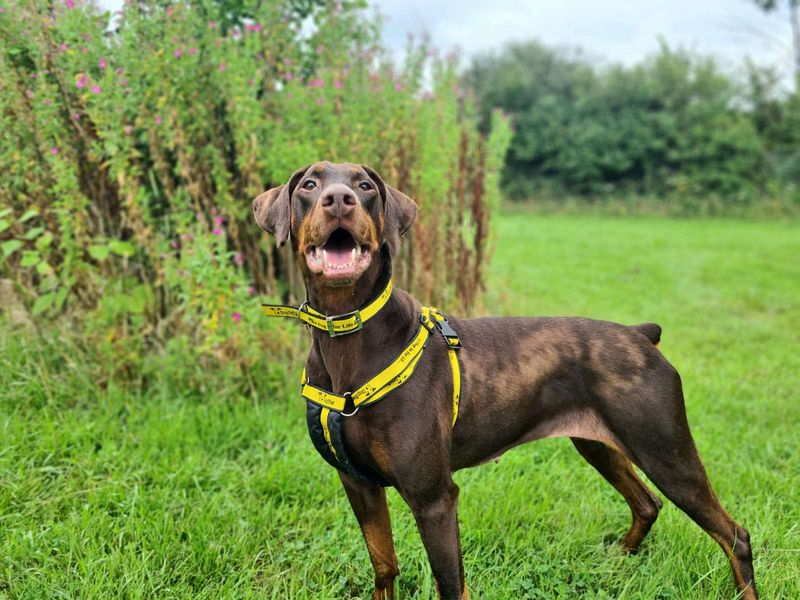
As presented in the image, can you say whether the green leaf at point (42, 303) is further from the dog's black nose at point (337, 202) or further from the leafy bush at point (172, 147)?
the dog's black nose at point (337, 202)

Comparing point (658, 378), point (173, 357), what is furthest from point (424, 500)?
point (173, 357)

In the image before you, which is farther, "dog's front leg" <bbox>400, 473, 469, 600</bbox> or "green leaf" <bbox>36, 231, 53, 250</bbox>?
"green leaf" <bbox>36, 231, 53, 250</bbox>

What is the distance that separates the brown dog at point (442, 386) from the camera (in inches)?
85.5

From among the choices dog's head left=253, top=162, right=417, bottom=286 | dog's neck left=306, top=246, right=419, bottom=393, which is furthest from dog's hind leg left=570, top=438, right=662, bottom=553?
dog's head left=253, top=162, right=417, bottom=286

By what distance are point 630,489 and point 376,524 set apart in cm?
128

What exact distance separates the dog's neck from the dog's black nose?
0.26 m

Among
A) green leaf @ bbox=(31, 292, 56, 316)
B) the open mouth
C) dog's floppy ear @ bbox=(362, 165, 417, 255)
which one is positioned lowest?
green leaf @ bbox=(31, 292, 56, 316)

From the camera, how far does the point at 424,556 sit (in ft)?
9.29

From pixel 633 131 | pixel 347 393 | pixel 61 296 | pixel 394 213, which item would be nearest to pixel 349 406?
pixel 347 393

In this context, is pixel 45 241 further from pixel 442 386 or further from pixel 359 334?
pixel 442 386

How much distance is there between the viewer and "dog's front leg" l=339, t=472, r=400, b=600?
244 cm

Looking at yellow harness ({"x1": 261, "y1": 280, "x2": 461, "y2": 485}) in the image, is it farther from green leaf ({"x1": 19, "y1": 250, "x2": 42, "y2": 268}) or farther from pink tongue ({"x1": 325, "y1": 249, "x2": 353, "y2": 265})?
green leaf ({"x1": 19, "y1": 250, "x2": 42, "y2": 268})

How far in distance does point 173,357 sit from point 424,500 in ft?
8.40

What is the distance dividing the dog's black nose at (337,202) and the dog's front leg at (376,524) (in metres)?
1.05
